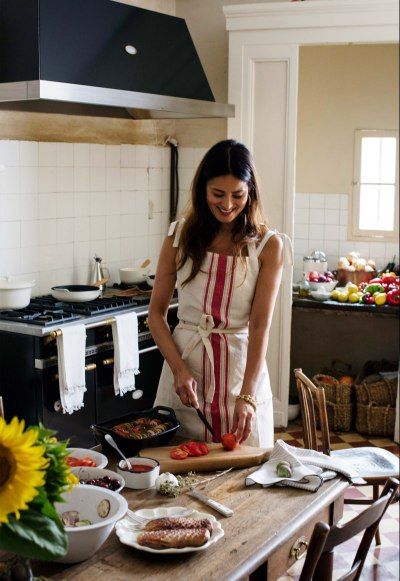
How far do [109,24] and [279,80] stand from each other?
4.11ft

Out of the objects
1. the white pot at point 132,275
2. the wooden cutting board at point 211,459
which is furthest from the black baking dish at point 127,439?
the white pot at point 132,275

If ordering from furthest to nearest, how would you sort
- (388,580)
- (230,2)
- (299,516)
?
(230,2) → (388,580) → (299,516)

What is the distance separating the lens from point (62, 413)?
13.3 ft

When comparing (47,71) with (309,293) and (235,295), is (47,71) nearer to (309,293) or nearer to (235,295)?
(235,295)

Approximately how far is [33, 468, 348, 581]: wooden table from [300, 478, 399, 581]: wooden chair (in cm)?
10

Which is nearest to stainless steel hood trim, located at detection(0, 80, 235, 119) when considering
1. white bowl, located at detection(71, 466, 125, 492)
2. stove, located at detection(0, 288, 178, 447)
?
stove, located at detection(0, 288, 178, 447)

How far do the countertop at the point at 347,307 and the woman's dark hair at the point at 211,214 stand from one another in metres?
2.79

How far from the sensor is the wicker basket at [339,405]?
555 centimetres

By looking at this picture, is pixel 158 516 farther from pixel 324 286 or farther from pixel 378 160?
pixel 378 160

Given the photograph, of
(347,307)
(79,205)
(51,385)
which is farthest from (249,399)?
(347,307)

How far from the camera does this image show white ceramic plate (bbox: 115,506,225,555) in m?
1.88

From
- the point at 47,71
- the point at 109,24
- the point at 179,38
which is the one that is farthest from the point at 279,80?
the point at 47,71

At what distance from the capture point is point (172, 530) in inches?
77.2

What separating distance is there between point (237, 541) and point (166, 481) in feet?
1.13
